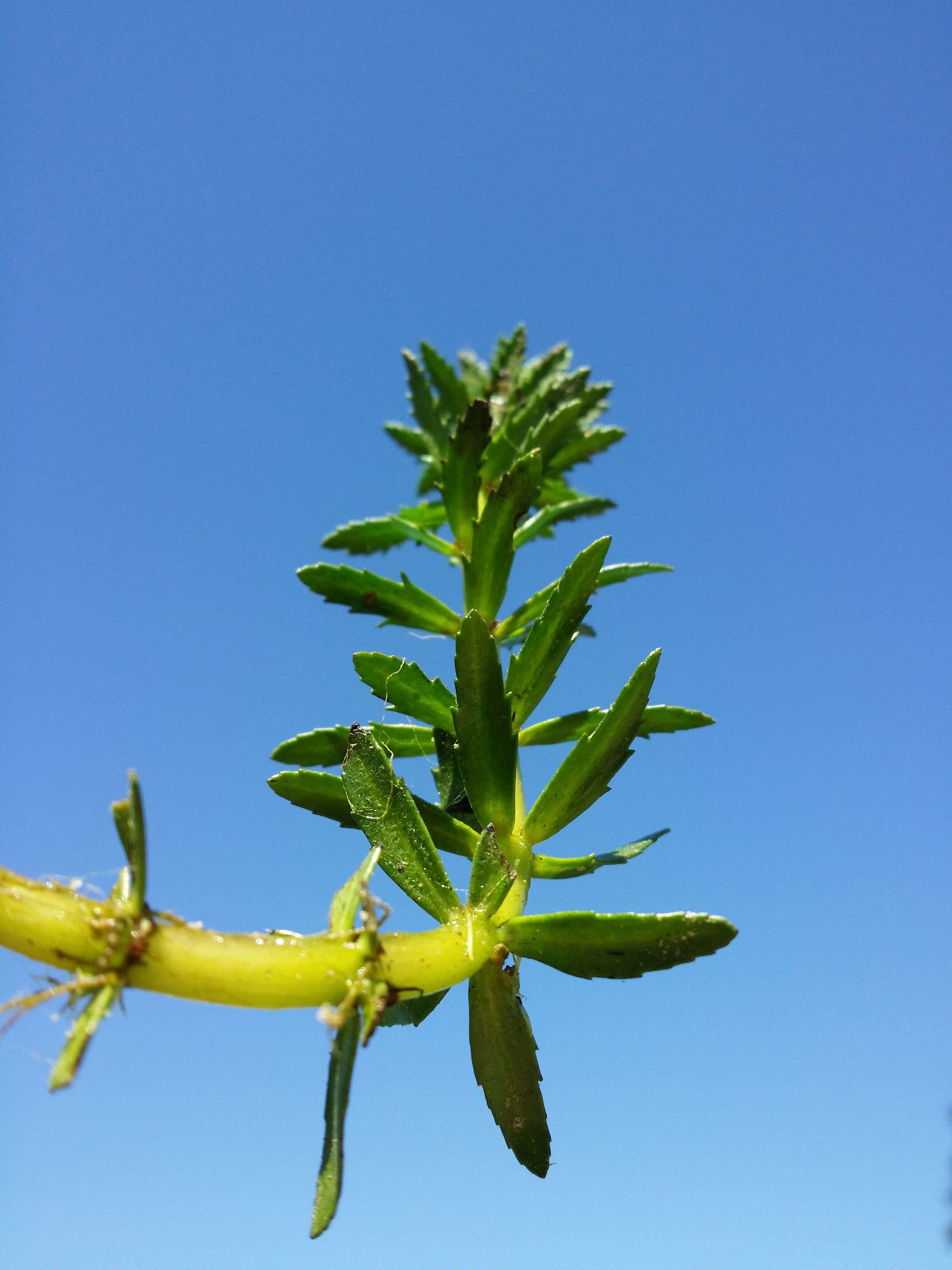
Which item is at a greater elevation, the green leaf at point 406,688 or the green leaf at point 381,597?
the green leaf at point 381,597

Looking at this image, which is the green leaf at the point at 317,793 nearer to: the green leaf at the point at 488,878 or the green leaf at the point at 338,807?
the green leaf at the point at 338,807

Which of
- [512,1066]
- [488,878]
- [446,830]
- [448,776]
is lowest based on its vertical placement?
[512,1066]

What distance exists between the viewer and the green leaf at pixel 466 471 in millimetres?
A: 2680

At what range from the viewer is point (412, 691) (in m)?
2.16

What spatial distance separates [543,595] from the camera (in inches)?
101

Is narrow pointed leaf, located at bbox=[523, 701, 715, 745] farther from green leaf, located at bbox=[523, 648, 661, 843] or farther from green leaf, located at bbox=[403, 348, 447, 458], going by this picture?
green leaf, located at bbox=[403, 348, 447, 458]

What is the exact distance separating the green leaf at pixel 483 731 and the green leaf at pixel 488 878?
18 centimetres

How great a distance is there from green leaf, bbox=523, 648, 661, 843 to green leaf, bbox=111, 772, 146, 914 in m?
0.85

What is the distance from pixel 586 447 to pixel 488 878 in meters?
2.36

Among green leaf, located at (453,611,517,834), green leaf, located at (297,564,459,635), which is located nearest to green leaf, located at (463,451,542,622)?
green leaf, located at (297,564,459,635)

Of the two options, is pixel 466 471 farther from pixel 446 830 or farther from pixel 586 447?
pixel 446 830

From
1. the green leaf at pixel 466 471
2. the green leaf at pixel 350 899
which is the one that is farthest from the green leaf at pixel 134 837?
Answer: the green leaf at pixel 466 471

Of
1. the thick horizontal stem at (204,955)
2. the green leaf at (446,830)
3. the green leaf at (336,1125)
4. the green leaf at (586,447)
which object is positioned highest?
the green leaf at (586,447)

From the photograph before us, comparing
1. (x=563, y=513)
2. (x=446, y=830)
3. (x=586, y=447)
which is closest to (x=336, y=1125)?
(x=446, y=830)
